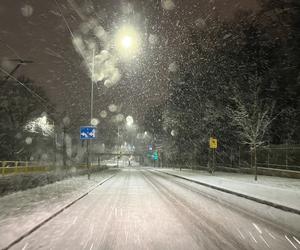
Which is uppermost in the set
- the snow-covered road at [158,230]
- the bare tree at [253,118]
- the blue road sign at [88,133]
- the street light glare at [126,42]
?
the street light glare at [126,42]

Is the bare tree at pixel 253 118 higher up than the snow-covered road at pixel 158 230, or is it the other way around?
the bare tree at pixel 253 118

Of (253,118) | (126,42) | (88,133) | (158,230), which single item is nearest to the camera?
(158,230)

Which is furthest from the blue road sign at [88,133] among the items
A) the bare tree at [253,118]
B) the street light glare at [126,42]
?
the bare tree at [253,118]

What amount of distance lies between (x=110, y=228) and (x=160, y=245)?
2.06 meters

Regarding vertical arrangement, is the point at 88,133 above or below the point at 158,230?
above

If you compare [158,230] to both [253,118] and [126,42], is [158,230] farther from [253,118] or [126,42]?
[253,118]

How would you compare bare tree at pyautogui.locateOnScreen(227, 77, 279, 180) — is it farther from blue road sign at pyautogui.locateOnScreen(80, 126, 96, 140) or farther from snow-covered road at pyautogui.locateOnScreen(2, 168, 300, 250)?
snow-covered road at pyautogui.locateOnScreen(2, 168, 300, 250)

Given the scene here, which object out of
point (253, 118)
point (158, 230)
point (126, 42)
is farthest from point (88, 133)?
point (158, 230)

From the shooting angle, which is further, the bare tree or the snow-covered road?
the bare tree

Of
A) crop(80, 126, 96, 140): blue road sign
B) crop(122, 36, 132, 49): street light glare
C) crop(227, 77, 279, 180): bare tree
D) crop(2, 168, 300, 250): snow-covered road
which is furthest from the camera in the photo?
crop(80, 126, 96, 140): blue road sign

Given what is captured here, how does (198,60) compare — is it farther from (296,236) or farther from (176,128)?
(296,236)

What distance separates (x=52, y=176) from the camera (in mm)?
25141

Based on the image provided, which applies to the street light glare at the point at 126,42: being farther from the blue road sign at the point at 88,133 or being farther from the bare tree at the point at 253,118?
the bare tree at the point at 253,118

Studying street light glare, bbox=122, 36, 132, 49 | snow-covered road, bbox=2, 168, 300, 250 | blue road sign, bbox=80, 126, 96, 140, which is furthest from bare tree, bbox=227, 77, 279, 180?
snow-covered road, bbox=2, 168, 300, 250
